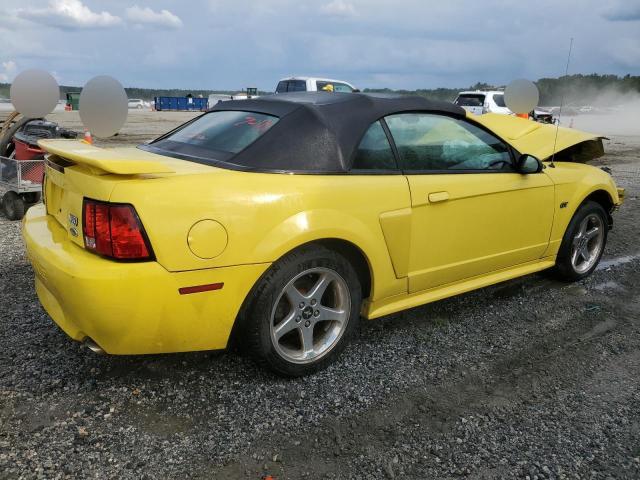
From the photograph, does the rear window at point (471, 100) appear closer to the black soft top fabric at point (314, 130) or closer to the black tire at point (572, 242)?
the black tire at point (572, 242)

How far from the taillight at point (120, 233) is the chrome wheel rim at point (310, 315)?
2.39 ft

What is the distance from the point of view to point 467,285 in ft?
12.0

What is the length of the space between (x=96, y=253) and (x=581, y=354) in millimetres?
2899

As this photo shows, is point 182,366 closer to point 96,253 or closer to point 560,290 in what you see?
point 96,253

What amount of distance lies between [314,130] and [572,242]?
8.59 ft

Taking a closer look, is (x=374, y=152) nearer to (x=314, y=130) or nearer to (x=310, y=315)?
(x=314, y=130)

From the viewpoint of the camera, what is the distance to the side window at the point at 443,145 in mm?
3285

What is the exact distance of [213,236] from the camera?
2.47 m

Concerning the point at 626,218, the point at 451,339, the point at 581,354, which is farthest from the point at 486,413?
the point at 626,218

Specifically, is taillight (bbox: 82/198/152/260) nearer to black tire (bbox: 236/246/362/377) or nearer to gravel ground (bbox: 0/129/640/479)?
black tire (bbox: 236/246/362/377)

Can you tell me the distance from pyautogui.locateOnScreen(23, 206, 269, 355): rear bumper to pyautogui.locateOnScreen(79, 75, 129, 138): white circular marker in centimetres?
293

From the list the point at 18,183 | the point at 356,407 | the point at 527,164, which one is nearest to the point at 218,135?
the point at 356,407

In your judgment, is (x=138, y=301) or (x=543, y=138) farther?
(x=543, y=138)

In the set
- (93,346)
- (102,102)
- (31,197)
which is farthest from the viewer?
(31,197)
